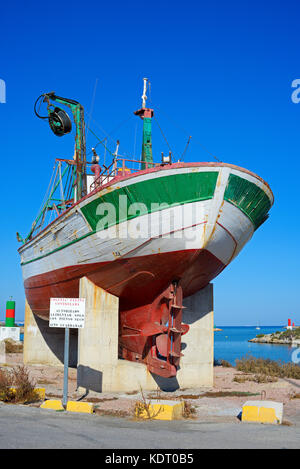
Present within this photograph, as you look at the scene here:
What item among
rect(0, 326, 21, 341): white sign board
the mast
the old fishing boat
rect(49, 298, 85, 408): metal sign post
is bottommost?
rect(0, 326, 21, 341): white sign board

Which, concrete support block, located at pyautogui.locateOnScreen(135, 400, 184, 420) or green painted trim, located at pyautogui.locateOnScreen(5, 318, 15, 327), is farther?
green painted trim, located at pyautogui.locateOnScreen(5, 318, 15, 327)

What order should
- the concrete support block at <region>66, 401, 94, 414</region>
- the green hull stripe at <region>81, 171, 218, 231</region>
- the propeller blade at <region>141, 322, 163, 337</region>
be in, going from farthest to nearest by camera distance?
the propeller blade at <region>141, 322, 163, 337</region> → the green hull stripe at <region>81, 171, 218, 231</region> → the concrete support block at <region>66, 401, 94, 414</region>

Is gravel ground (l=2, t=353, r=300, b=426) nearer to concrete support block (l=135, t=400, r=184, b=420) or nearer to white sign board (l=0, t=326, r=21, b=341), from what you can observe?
concrete support block (l=135, t=400, r=184, b=420)

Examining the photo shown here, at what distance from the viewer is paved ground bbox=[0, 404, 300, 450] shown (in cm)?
718

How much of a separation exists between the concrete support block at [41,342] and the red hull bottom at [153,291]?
8772 millimetres

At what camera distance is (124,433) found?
8.16 m

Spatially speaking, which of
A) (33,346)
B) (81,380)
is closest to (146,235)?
(81,380)

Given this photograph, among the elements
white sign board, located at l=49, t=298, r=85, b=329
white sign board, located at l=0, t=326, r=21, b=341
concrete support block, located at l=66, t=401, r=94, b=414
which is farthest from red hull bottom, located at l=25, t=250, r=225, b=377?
white sign board, located at l=0, t=326, r=21, b=341

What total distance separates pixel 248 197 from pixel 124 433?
9105 mm

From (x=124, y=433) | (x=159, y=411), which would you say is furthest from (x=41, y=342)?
(x=124, y=433)

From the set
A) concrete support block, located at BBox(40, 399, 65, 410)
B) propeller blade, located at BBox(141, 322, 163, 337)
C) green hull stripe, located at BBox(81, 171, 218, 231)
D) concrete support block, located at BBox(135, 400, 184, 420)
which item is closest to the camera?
concrete support block, located at BBox(135, 400, 184, 420)

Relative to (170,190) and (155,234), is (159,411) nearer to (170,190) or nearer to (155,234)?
(155,234)

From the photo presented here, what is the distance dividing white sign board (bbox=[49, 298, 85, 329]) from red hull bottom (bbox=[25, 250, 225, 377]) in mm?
3762
